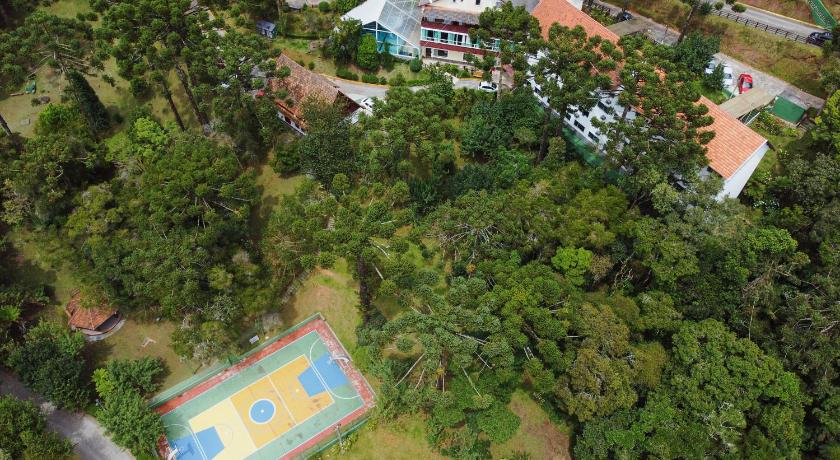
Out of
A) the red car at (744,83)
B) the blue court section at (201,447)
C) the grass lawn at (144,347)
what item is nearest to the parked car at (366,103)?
the grass lawn at (144,347)

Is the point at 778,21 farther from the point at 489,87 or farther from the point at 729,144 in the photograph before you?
the point at 489,87

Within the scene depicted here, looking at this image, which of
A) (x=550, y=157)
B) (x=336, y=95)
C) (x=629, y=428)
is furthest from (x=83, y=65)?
(x=629, y=428)

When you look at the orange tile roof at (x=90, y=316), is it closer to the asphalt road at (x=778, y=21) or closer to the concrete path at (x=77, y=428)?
the concrete path at (x=77, y=428)

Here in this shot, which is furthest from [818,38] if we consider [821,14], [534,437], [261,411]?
[261,411]

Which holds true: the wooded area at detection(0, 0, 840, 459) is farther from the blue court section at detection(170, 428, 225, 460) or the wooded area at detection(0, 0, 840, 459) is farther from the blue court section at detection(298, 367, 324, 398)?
the blue court section at detection(298, 367, 324, 398)

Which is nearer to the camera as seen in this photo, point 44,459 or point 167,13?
point 44,459

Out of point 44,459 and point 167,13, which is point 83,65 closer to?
point 167,13

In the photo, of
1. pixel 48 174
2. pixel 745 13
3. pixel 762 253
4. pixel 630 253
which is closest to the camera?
pixel 762 253
